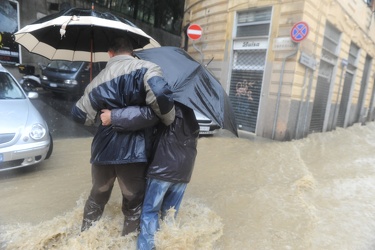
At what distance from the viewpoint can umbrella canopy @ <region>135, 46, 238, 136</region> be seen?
2176 mm

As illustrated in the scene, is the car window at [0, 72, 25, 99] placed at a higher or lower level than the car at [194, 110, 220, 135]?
higher

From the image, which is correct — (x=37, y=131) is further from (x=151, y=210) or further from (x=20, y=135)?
(x=151, y=210)

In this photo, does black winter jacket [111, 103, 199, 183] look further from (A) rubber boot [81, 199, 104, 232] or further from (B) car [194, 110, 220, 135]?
(B) car [194, 110, 220, 135]

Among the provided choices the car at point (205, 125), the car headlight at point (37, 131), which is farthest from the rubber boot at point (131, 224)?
the car at point (205, 125)

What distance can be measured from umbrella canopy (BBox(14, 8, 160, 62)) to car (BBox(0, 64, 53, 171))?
1016mm

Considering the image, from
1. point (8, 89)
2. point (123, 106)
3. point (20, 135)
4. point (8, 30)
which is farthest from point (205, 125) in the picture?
point (8, 30)

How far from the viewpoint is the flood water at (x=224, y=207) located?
8.91 ft

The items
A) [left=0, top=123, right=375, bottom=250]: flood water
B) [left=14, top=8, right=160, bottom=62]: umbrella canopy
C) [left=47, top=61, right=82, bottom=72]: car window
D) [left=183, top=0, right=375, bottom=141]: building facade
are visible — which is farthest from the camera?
[left=47, top=61, right=82, bottom=72]: car window

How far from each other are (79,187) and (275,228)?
9.10 ft

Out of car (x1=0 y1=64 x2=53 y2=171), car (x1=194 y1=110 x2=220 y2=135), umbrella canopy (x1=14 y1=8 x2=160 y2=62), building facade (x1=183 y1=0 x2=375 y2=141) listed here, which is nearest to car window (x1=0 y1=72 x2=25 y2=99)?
car (x1=0 y1=64 x2=53 y2=171)

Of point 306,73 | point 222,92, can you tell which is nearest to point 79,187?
point 222,92

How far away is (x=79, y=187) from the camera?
4.11 m

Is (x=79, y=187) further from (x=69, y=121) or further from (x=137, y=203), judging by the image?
(x=69, y=121)

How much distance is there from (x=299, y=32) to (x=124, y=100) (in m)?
6.87
